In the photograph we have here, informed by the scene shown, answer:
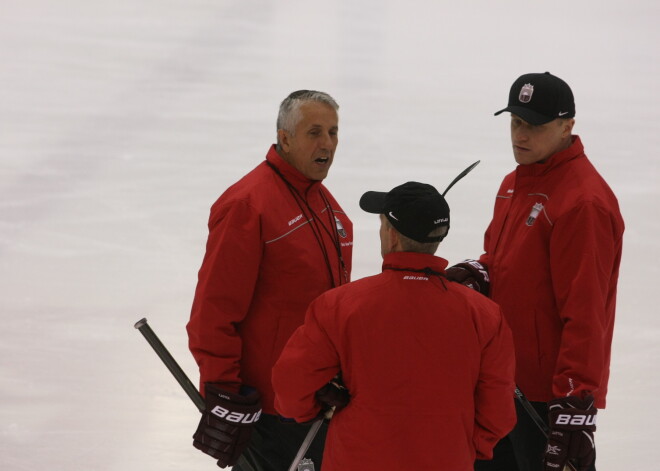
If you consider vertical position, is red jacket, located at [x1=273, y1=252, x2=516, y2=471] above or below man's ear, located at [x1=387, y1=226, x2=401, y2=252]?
below

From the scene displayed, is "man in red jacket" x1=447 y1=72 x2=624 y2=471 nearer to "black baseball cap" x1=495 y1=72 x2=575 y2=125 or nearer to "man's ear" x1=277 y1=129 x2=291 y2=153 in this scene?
"black baseball cap" x1=495 y1=72 x2=575 y2=125

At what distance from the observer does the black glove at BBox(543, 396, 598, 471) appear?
211 centimetres

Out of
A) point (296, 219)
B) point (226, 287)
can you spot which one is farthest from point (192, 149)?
point (226, 287)

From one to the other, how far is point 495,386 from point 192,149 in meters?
3.70

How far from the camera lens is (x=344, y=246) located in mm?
2459

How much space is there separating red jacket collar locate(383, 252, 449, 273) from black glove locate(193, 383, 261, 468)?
53cm

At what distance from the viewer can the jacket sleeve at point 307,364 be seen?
185 cm

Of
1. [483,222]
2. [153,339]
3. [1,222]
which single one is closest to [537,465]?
[153,339]

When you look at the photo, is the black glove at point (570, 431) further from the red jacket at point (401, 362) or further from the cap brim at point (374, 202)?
the cap brim at point (374, 202)

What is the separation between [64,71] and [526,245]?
4842mm

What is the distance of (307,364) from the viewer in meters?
1.86

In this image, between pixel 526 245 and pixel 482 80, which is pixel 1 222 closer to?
pixel 526 245

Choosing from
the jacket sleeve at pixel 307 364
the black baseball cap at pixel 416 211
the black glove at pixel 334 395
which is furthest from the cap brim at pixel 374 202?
the black glove at pixel 334 395

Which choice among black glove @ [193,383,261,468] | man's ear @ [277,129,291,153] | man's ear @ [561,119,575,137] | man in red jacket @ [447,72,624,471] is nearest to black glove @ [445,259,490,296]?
man in red jacket @ [447,72,624,471]
